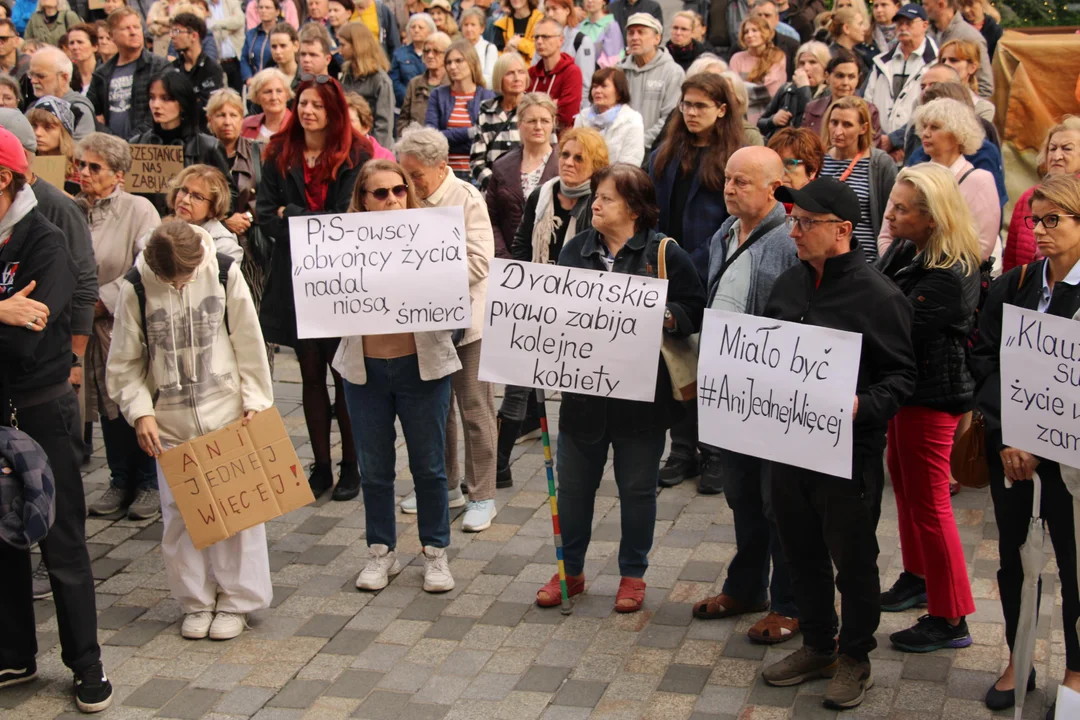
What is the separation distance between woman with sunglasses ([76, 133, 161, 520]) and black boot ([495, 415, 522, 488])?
199 cm

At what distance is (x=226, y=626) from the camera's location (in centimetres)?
578

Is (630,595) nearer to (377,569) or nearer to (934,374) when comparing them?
(377,569)

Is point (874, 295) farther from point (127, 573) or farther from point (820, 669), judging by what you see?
point (127, 573)

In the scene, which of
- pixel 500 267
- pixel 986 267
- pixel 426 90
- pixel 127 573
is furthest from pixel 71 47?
pixel 986 267

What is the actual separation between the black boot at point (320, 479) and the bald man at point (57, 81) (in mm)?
3654

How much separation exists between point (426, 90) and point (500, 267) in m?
6.22

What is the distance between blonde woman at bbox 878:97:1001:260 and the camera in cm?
673

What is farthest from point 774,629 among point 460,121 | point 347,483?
point 460,121

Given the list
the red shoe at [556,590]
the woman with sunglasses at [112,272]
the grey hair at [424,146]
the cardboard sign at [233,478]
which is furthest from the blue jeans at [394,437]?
the woman with sunglasses at [112,272]

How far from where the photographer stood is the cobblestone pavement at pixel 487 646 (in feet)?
16.8

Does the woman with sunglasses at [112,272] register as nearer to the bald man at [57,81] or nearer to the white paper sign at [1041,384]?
the bald man at [57,81]

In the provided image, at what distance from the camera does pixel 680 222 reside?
7.09m

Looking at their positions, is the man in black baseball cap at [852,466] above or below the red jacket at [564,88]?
below

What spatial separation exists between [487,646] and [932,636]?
1.92m
